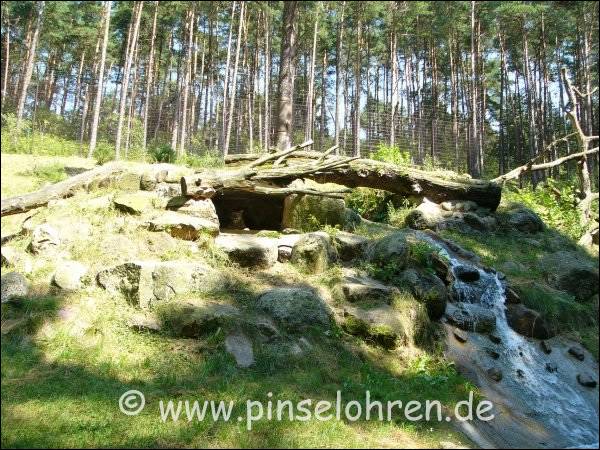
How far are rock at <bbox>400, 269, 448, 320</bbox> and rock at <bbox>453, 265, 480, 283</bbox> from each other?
98 centimetres

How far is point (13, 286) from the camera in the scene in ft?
19.0

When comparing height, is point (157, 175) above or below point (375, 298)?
above

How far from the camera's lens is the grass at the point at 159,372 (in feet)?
13.0

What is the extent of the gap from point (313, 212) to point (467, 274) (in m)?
3.15

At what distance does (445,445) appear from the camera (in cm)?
435

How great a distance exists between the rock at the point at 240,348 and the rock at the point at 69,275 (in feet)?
7.55

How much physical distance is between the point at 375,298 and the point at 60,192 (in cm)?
597

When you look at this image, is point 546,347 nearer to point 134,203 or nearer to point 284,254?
point 284,254

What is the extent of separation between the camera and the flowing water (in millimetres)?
5184

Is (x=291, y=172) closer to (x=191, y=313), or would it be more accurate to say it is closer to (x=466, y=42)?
(x=191, y=313)

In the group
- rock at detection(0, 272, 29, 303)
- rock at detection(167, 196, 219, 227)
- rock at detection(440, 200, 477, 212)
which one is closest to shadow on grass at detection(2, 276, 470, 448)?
rock at detection(0, 272, 29, 303)

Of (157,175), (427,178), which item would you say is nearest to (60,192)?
(157,175)

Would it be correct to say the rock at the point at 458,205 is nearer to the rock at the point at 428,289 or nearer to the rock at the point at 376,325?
the rock at the point at 428,289

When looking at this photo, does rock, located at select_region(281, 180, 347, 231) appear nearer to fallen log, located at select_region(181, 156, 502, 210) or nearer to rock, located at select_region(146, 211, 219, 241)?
fallen log, located at select_region(181, 156, 502, 210)
